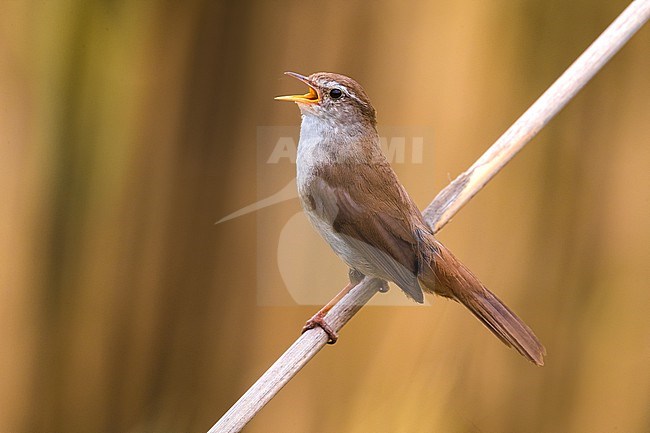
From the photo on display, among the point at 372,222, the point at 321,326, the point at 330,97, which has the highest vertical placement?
the point at 330,97

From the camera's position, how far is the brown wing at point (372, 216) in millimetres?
1198

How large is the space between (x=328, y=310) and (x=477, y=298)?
250 mm

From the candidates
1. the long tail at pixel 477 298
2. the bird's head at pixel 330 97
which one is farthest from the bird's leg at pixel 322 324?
the bird's head at pixel 330 97

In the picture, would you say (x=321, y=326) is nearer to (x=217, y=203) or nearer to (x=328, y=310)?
(x=328, y=310)

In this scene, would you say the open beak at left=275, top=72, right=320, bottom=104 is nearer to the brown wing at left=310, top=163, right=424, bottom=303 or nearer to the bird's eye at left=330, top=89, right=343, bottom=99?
the bird's eye at left=330, top=89, right=343, bottom=99

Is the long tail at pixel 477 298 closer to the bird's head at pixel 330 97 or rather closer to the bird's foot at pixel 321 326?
the bird's foot at pixel 321 326

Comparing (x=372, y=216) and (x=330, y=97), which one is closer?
(x=330, y=97)

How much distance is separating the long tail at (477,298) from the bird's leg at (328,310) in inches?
4.3

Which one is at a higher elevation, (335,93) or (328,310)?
(335,93)

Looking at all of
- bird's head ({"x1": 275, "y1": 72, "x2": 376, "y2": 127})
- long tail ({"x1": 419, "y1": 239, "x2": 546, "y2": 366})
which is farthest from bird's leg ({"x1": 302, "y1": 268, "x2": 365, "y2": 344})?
bird's head ({"x1": 275, "y1": 72, "x2": 376, "y2": 127})

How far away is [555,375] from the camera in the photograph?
1412 millimetres

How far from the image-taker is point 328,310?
1.22m

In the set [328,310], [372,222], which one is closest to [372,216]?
[372,222]

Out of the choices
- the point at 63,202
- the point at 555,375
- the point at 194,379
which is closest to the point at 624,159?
the point at 555,375
